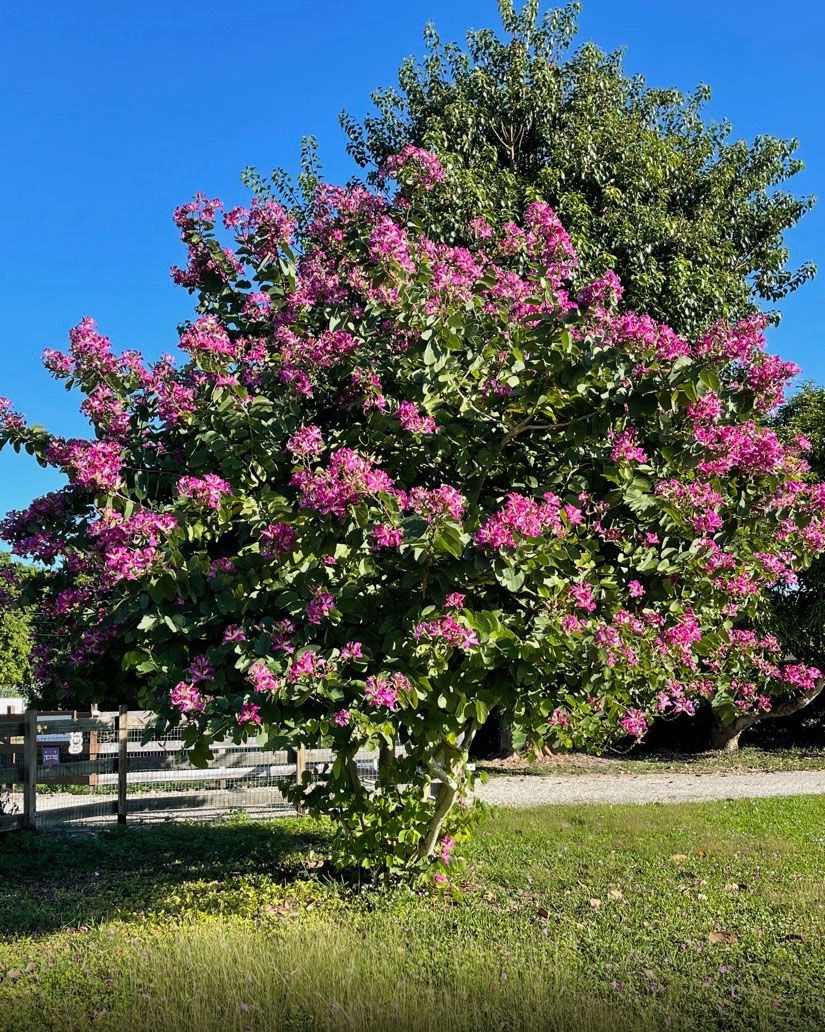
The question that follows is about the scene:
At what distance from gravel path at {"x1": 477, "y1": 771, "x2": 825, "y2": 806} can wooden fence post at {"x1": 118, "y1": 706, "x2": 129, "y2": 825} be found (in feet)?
15.5

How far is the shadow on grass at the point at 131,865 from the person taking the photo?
6.93 m

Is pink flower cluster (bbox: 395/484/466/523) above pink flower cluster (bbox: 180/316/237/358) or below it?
below

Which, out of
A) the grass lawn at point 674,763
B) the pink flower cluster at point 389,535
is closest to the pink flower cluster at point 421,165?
the pink flower cluster at point 389,535

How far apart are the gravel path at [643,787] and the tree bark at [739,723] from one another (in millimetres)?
3250

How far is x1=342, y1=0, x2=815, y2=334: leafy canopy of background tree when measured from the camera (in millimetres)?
14438

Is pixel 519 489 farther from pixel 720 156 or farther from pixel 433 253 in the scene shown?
pixel 720 156

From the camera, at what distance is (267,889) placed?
6926 millimetres

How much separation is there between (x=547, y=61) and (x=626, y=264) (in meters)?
3.78

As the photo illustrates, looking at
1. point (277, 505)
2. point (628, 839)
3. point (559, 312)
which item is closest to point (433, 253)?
point (559, 312)

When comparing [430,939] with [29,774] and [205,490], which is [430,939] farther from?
[29,774]

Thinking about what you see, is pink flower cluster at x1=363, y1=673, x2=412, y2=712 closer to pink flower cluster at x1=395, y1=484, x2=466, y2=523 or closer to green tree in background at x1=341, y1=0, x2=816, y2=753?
pink flower cluster at x1=395, y1=484, x2=466, y2=523

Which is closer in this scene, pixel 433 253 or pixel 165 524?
pixel 165 524

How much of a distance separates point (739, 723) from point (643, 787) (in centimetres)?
697

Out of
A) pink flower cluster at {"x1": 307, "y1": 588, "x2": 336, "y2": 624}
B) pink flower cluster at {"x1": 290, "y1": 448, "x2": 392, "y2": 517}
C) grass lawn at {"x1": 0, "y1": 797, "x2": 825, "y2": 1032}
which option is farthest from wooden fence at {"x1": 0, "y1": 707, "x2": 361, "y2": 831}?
pink flower cluster at {"x1": 290, "y1": 448, "x2": 392, "y2": 517}
